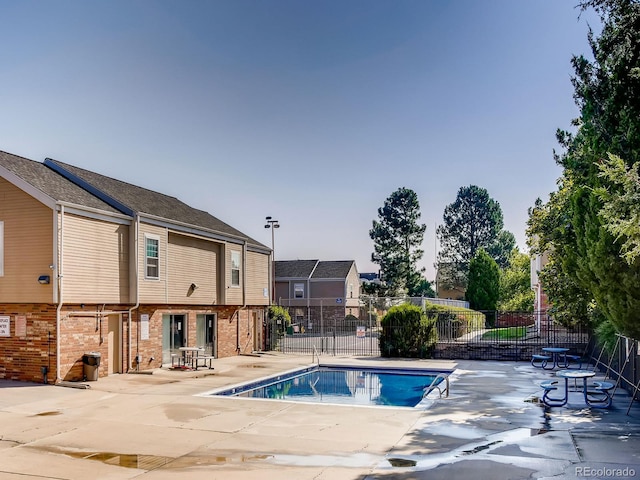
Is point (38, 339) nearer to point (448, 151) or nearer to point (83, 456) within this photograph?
point (83, 456)

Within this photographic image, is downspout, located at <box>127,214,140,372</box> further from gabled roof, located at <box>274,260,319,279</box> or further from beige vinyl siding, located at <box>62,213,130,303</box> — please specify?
gabled roof, located at <box>274,260,319,279</box>

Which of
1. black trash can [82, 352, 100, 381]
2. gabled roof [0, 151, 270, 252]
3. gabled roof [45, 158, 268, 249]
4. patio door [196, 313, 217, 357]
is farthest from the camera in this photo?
patio door [196, 313, 217, 357]

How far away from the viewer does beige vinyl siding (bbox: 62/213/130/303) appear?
55.6 feet

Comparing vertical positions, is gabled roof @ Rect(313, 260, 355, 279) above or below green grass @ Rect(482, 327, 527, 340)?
above

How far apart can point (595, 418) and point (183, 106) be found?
15.8 m

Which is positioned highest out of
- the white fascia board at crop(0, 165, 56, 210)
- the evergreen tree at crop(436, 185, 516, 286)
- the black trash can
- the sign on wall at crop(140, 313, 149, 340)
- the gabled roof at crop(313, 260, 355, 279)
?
the evergreen tree at crop(436, 185, 516, 286)

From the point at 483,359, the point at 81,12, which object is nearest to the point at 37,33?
the point at 81,12

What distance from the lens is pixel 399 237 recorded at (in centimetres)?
5903

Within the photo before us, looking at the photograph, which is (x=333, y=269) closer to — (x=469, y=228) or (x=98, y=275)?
(x=469, y=228)

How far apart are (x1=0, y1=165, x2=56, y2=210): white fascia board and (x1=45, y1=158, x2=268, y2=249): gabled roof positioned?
285 cm

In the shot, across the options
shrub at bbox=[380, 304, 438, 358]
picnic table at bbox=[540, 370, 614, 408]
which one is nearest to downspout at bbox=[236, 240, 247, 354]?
shrub at bbox=[380, 304, 438, 358]

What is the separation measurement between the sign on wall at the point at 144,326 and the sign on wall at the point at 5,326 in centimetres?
408

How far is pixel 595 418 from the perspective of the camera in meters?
12.2

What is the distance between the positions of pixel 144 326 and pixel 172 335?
2000mm
